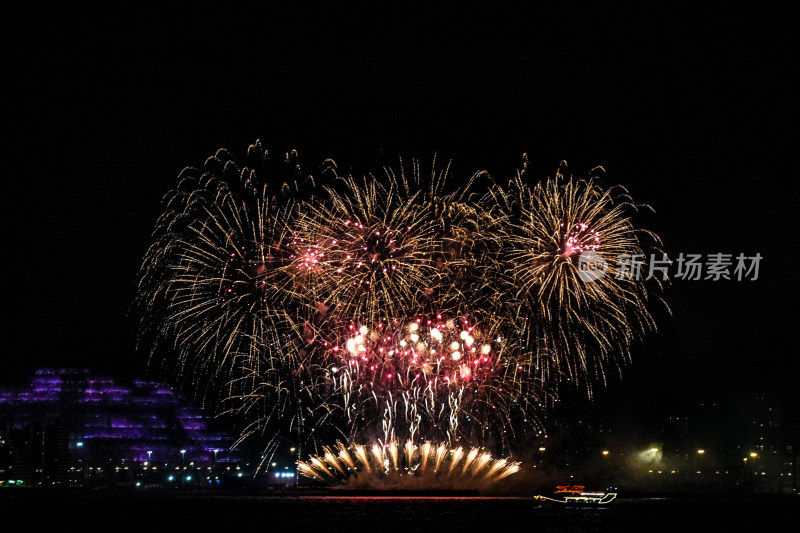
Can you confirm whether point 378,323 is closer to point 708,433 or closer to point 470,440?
point 470,440

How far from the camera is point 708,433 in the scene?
11319 centimetres

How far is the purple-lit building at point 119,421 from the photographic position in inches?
6614

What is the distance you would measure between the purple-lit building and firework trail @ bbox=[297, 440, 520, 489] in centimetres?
8302

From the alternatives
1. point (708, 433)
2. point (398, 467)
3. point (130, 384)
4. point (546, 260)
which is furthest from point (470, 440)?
point (130, 384)

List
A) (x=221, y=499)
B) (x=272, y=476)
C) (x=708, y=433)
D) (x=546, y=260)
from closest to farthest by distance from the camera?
(x=546, y=260), (x=221, y=499), (x=708, y=433), (x=272, y=476)

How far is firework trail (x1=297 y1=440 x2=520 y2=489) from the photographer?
75000 millimetres

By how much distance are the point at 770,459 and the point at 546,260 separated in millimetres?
78232

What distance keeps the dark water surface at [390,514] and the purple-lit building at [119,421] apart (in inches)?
2983

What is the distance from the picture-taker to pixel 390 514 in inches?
2591

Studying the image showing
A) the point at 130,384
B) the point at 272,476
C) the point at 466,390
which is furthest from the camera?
the point at 130,384

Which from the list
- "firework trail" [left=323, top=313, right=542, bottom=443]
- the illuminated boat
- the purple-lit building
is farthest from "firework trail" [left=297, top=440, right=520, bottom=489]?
the purple-lit building

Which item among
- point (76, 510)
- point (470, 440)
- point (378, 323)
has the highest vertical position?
point (378, 323)

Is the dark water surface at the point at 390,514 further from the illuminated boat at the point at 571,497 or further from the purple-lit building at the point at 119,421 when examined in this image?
the purple-lit building at the point at 119,421

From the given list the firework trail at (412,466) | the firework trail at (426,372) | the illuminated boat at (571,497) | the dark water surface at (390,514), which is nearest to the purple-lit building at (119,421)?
the dark water surface at (390,514)
